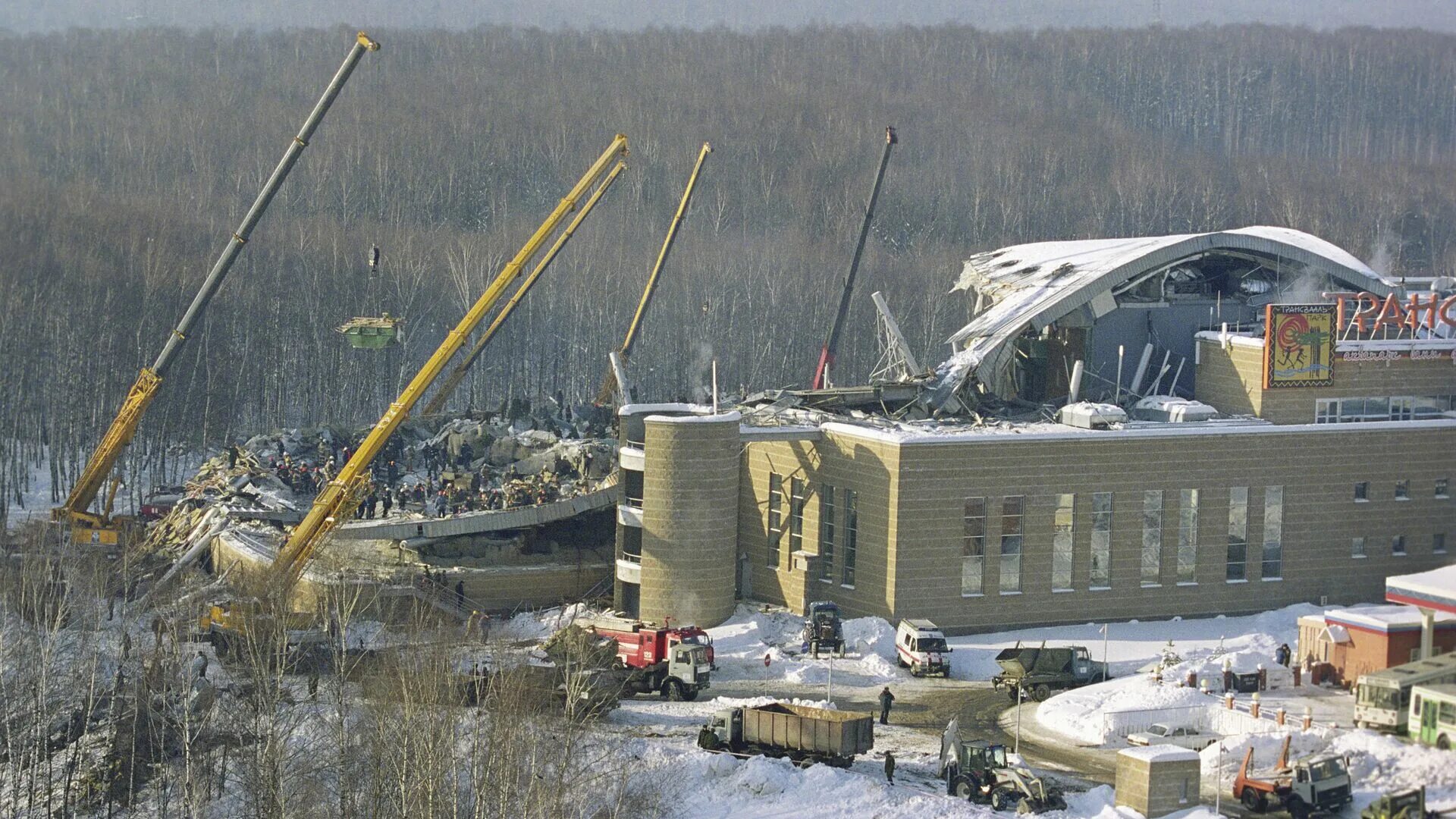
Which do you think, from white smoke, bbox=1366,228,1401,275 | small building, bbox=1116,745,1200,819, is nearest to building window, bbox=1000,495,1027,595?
small building, bbox=1116,745,1200,819

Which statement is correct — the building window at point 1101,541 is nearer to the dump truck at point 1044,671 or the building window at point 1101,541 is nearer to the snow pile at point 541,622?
the dump truck at point 1044,671

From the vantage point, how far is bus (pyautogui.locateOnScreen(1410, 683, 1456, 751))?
37562 millimetres

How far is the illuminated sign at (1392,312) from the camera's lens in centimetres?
5903

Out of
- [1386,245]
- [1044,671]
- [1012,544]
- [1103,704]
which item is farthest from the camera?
[1386,245]

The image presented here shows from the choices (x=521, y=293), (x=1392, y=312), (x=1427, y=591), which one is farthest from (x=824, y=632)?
(x=1392, y=312)

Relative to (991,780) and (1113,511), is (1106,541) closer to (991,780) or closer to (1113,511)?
(1113,511)

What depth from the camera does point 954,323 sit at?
111688 mm

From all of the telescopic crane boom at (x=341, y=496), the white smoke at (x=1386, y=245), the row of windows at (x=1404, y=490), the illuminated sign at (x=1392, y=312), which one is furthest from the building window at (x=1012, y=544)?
the white smoke at (x=1386, y=245)

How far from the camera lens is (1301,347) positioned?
58344mm

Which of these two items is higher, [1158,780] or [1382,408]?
[1382,408]

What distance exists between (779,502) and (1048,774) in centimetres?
1816

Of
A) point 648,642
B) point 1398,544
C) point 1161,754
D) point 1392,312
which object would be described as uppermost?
point 1392,312

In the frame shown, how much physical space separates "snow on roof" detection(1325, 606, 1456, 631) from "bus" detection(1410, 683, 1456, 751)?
17.6ft

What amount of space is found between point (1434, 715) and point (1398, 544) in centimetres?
2228
